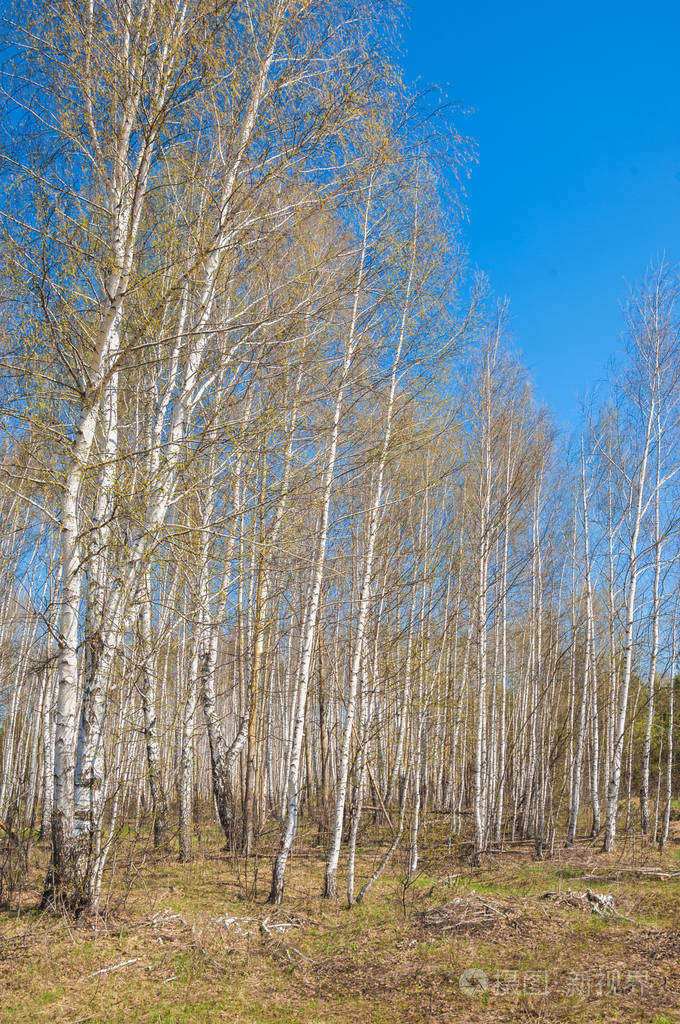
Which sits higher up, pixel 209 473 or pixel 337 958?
pixel 209 473

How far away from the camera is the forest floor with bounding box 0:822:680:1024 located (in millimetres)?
4188

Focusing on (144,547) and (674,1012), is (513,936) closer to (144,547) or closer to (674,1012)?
(674,1012)

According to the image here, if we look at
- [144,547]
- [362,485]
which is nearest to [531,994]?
[144,547]

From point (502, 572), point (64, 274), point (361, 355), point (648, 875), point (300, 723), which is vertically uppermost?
point (361, 355)

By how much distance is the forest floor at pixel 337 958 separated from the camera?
4188 millimetres

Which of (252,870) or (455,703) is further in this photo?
(455,703)

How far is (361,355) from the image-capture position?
7641mm

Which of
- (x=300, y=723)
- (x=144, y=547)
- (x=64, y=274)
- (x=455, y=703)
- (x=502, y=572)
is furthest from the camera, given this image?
(x=502, y=572)

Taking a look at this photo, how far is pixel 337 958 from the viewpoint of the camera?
520cm

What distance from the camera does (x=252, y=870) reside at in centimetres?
823

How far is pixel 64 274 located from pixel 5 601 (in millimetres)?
9886

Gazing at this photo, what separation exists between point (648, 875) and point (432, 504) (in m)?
7.79

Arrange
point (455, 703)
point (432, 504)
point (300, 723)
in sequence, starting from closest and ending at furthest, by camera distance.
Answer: point (300, 723) < point (455, 703) < point (432, 504)

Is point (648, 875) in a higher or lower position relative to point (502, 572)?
lower
